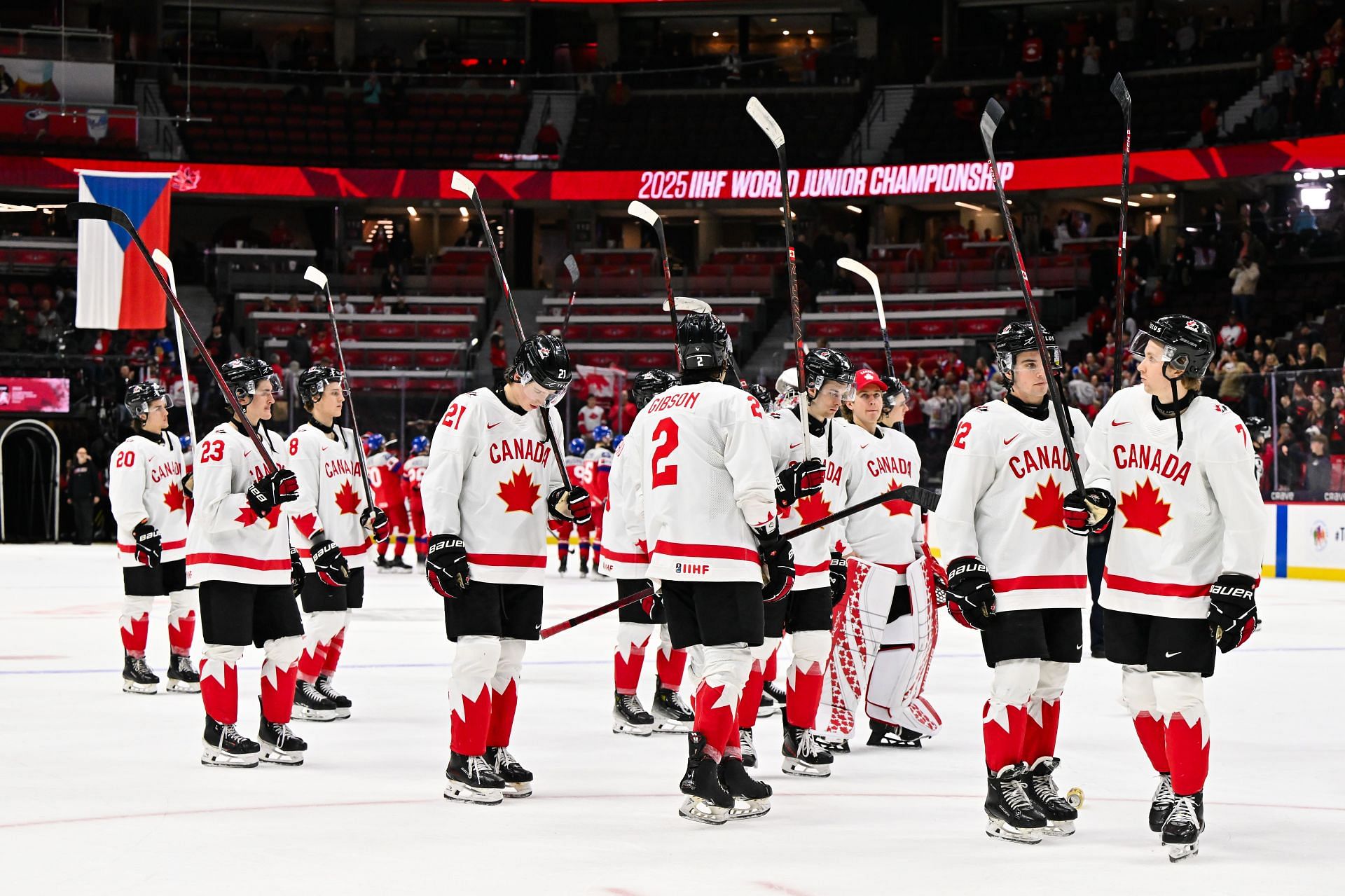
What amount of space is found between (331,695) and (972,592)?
13.4 feet

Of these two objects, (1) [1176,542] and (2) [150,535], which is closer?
(1) [1176,542]

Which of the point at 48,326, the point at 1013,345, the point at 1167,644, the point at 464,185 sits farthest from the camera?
the point at 48,326

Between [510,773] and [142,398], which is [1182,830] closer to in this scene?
[510,773]

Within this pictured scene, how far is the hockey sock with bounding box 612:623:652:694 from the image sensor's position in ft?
25.3

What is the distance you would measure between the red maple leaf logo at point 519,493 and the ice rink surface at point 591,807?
1048 millimetres

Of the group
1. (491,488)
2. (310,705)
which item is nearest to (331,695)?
(310,705)

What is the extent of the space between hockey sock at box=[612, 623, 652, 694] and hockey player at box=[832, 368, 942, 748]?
1110mm

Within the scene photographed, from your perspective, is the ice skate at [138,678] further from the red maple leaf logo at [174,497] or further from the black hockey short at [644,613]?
the black hockey short at [644,613]

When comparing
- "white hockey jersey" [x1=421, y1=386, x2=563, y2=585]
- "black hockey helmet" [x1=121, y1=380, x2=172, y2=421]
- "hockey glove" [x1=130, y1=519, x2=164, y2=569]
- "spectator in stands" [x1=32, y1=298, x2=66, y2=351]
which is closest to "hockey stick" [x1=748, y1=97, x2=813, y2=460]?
"white hockey jersey" [x1=421, y1=386, x2=563, y2=585]

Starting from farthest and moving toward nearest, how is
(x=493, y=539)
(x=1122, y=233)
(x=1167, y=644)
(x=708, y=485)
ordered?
(x=1122, y=233)
(x=493, y=539)
(x=708, y=485)
(x=1167, y=644)

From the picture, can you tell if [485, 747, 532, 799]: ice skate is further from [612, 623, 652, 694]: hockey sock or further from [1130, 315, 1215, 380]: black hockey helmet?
[1130, 315, 1215, 380]: black hockey helmet

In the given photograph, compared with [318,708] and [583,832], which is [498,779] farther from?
[318,708]

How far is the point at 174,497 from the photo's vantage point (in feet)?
30.3

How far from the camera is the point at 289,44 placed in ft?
109
